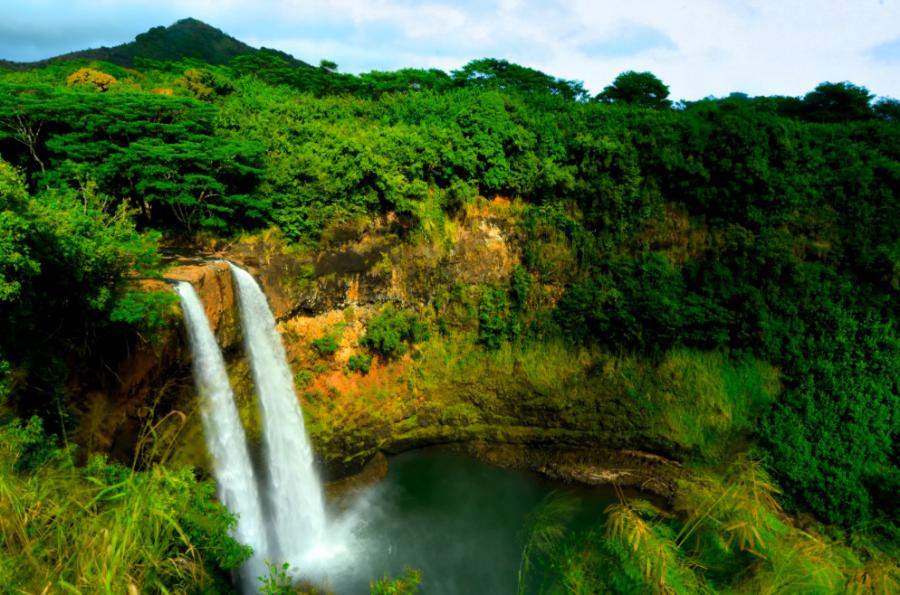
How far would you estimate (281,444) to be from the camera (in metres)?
10.8

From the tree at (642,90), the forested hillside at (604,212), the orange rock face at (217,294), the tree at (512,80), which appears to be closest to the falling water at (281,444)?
the orange rock face at (217,294)

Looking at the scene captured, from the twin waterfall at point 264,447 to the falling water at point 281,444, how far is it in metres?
0.02

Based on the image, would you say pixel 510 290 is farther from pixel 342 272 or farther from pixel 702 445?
pixel 702 445

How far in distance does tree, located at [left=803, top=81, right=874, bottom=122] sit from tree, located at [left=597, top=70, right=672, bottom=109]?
5017 mm

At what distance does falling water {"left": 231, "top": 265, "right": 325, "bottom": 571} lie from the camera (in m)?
10.2

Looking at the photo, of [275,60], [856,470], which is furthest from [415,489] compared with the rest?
[275,60]

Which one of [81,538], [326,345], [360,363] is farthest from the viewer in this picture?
[360,363]

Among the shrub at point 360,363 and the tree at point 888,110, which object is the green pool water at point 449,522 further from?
the tree at point 888,110

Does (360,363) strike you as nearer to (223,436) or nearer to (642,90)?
(223,436)

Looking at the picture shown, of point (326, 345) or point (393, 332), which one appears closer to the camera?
point (326, 345)

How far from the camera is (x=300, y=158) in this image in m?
12.5

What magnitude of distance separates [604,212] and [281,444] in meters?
10.2

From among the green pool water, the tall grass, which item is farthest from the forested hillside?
the tall grass

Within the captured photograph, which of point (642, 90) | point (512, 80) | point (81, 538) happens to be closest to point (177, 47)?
point (512, 80)
